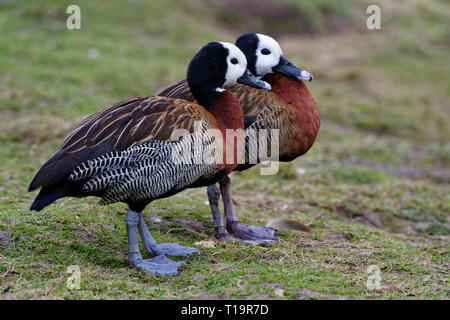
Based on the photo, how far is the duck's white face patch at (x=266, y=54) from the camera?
598 cm

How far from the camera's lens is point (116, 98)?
1050 cm

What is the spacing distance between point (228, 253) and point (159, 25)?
10636 millimetres

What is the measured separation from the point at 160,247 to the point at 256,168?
3557mm

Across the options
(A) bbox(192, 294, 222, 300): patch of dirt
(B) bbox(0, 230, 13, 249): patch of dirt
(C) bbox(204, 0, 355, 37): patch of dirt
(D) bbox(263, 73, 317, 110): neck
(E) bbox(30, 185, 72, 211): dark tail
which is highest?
(C) bbox(204, 0, 355, 37): patch of dirt

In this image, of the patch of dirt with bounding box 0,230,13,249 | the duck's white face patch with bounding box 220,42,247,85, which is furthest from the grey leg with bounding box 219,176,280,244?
the patch of dirt with bounding box 0,230,13,249

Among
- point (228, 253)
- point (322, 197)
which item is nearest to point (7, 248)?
point (228, 253)

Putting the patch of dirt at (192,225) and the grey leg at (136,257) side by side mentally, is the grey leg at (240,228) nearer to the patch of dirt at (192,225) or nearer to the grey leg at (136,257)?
the patch of dirt at (192,225)

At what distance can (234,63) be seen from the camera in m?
5.12

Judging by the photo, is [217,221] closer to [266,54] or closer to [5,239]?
[266,54]

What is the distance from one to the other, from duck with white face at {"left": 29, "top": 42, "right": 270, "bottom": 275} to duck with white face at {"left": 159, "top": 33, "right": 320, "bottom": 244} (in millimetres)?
630

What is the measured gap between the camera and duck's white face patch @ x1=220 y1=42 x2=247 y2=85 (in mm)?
5062

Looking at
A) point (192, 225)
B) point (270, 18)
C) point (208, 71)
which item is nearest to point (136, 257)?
point (192, 225)

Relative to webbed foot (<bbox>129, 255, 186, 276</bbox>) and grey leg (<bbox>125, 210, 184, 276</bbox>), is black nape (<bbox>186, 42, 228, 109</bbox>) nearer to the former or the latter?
grey leg (<bbox>125, 210, 184, 276</bbox>)

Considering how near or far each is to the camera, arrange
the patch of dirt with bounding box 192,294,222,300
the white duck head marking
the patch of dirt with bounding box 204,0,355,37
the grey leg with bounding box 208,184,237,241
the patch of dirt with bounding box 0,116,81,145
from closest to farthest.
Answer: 1. the patch of dirt with bounding box 192,294,222,300
2. the grey leg with bounding box 208,184,237,241
3. the white duck head marking
4. the patch of dirt with bounding box 0,116,81,145
5. the patch of dirt with bounding box 204,0,355,37
